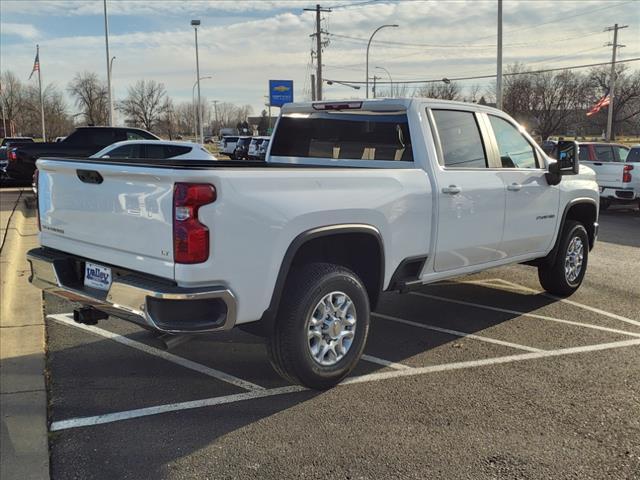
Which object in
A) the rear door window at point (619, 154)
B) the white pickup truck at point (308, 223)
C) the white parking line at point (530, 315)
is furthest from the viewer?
the rear door window at point (619, 154)

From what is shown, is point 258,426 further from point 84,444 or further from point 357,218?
point 357,218

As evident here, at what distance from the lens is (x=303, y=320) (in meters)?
3.76

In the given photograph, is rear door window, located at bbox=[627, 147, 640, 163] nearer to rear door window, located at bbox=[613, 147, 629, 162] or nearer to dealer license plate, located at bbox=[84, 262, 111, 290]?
rear door window, located at bbox=[613, 147, 629, 162]

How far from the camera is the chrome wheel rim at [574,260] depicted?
6.51m

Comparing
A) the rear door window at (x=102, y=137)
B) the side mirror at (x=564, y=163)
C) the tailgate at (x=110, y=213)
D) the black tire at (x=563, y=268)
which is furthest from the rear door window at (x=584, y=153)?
the tailgate at (x=110, y=213)

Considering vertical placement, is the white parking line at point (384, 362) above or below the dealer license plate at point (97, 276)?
below

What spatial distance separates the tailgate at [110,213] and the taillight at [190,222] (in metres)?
0.05

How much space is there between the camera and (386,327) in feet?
18.3

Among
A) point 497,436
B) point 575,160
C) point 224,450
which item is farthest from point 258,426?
point 575,160

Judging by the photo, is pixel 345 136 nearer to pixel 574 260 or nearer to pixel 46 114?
pixel 574 260

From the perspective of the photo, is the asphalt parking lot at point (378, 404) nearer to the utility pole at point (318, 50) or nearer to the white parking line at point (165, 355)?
the white parking line at point (165, 355)

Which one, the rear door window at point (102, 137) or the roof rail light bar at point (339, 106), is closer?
the roof rail light bar at point (339, 106)

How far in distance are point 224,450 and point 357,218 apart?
1665mm

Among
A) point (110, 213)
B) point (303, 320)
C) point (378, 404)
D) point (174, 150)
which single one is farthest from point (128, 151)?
point (378, 404)
